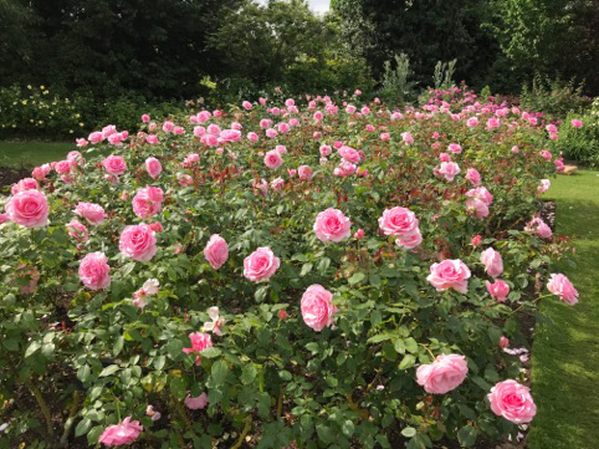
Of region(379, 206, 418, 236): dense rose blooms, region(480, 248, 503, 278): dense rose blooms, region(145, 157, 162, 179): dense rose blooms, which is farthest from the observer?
region(145, 157, 162, 179): dense rose blooms

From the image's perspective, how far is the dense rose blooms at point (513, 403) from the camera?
1.41 metres

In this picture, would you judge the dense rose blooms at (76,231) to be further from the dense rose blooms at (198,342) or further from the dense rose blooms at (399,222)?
the dense rose blooms at (399,222)

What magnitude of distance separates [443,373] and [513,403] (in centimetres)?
21

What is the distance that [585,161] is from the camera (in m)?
9.37

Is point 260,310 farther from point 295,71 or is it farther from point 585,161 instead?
point 295,71

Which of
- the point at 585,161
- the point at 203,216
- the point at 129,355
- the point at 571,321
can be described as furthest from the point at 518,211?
the point at 585,161

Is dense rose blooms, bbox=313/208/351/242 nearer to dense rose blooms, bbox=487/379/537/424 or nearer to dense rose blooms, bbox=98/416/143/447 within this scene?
dense rose blooms, bbox=487/379/537/424

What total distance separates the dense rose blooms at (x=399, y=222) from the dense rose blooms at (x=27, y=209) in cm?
112

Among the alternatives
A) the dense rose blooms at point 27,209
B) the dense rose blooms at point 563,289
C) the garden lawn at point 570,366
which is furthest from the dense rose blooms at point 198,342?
the garden lawn at point 570,366

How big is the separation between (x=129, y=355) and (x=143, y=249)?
48cm

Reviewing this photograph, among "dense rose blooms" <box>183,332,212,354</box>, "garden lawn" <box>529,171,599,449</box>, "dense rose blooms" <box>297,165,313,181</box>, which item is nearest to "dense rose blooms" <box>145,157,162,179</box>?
"dense rose blooms" <box>297,165,313,181</box>

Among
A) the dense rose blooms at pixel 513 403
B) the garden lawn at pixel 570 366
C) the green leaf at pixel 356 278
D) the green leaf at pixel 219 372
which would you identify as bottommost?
the garden lawn at pixel 570 366

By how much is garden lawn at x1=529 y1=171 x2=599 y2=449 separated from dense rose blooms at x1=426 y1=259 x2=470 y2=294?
25.0 inches

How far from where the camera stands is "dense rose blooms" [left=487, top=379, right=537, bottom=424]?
4.63ft
